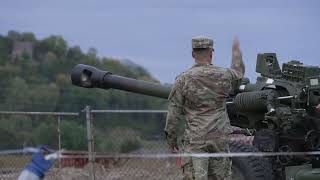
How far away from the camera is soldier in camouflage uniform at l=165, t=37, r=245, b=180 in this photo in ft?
22.4

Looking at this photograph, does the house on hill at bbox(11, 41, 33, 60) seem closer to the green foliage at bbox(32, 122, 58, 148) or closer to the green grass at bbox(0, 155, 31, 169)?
the green foliage at bbox(32, 122, 58, 148)

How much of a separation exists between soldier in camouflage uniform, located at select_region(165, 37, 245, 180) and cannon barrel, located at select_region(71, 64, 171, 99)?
2711mm

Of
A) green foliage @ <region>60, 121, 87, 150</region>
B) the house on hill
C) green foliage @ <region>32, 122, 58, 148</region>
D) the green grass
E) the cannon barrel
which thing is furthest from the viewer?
the house on hill

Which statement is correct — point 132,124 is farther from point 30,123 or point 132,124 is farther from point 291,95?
point 291,95

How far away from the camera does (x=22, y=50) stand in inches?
1181

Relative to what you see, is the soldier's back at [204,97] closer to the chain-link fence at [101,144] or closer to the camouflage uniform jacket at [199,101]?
the camouflage uniform jacket at [199,101]

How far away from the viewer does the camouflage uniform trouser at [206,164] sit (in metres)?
6.79

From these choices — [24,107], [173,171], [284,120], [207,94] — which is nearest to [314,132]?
[284,120]

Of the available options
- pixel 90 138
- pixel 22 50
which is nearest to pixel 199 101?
pixel 90 138

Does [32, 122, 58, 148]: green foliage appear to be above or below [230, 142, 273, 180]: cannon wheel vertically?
below

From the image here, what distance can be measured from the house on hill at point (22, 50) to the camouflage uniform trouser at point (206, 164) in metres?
22.3

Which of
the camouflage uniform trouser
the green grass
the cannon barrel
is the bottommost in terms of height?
the green grass

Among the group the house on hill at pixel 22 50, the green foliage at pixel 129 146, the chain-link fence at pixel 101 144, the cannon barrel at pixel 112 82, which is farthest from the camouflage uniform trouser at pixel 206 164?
Answer: the house on hill at pixel 22 50

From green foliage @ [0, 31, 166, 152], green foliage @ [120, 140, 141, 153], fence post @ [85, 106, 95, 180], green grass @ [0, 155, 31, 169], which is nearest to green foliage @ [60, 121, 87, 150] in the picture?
green foliage @ [0, 31, 166, 152]
